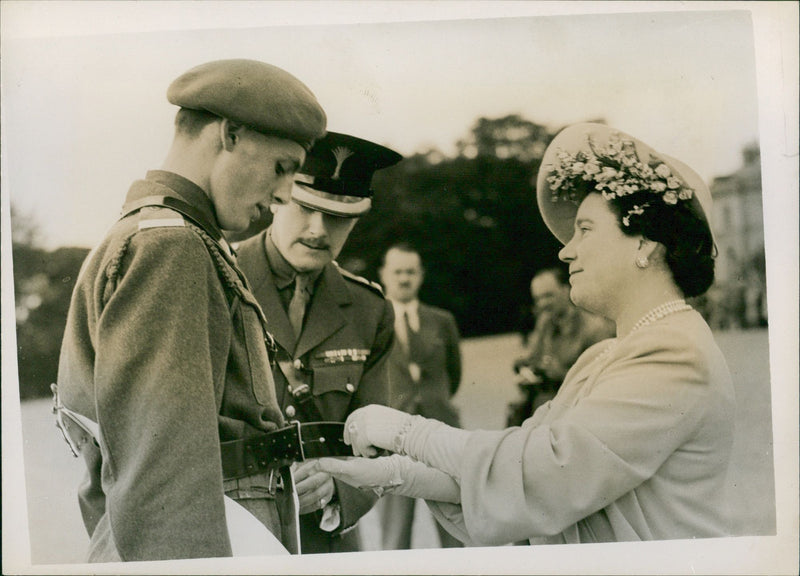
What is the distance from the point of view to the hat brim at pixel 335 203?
347cm

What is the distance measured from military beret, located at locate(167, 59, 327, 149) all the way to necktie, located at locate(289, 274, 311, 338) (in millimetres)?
538

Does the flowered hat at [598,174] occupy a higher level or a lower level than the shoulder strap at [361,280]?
higher

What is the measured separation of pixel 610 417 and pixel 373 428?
92cm

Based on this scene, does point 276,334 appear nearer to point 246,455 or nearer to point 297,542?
point 246,455

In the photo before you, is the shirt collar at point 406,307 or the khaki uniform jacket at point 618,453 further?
the shirt collar at point 406,307

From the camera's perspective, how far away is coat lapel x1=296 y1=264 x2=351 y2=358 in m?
3.47

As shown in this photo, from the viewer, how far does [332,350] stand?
3.46 metres

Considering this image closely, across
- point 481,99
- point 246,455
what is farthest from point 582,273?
point 246,455

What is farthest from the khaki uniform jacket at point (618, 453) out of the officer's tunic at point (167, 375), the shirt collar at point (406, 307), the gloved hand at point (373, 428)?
the officer's tunic at point (167, 375)

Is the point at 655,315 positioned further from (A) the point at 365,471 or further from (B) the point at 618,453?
(A) the point at 365,471

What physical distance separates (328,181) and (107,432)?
1266 millimetres

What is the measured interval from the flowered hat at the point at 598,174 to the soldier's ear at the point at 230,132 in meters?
1.20

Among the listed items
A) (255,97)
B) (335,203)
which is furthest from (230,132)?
(335,203)

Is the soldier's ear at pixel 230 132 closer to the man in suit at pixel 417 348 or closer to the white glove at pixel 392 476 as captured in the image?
the man in suit at pixel 417 348
